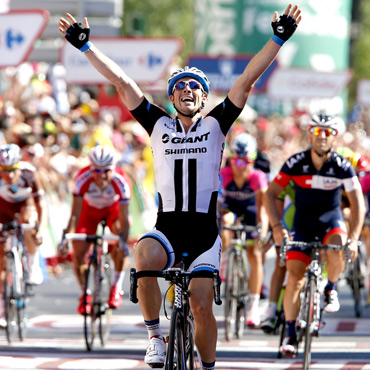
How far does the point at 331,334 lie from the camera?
13.2m

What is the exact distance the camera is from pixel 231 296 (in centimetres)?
1321

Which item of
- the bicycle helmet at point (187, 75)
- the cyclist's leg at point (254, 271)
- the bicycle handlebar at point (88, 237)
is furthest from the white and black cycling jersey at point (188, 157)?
the cyclist's leg at point (254, 271)

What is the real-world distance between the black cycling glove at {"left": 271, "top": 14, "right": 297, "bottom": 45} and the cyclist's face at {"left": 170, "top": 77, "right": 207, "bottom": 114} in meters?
0.61

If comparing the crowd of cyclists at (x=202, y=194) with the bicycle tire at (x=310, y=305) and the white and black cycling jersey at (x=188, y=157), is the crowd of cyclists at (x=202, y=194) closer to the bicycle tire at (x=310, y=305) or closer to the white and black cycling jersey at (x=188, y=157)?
the white and black cycling jersey at (x=188, y=157)

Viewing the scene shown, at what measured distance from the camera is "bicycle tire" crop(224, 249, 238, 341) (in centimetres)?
1291

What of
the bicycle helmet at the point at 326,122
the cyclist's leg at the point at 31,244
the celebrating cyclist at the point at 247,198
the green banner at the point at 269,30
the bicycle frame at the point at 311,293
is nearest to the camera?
the bicycle frame at the point at 311,293

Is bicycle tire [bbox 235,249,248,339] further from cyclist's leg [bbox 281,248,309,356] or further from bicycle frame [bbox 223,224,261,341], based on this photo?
cyclist's leg [bbox 281,248,309,356]

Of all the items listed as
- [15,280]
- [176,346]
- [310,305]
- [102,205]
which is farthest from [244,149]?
[176,346]

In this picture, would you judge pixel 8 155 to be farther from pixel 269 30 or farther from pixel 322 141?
pixel 269 30

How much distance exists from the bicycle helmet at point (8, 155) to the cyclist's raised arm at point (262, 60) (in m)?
4.83

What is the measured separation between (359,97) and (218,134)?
3501 centimetres

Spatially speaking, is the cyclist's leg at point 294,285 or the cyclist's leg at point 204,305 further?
the cyclist's leg at point 294,285

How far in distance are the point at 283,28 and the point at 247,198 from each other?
5.54 m

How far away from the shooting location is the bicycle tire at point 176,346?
7613mm
